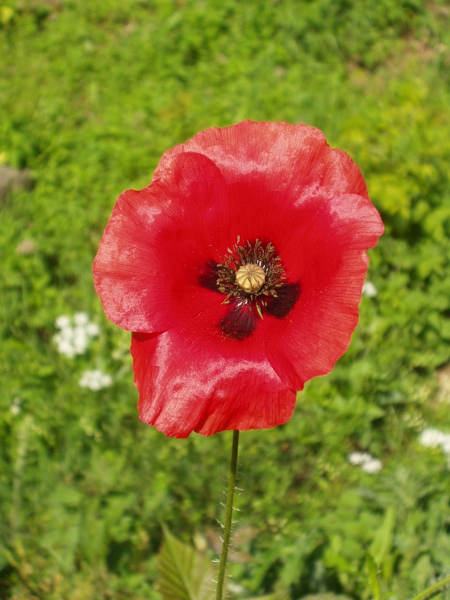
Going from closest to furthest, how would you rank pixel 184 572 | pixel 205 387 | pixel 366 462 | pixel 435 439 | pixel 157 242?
pixel 205 387, pixel 157 242, pixel 184 572, pixel 435 439, pixel 366 462

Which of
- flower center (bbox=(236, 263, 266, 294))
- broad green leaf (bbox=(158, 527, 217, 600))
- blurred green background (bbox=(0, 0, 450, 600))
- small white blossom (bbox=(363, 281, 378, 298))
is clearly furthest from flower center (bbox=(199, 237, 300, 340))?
small white blossom (bbox=(363, 281, 378, 298))

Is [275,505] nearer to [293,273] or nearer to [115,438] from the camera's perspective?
[115,438]

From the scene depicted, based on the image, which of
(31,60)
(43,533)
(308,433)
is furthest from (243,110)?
(43,533)

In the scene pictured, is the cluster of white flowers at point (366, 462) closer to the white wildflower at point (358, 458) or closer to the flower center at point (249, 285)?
the white wildflower at point (358, 458)

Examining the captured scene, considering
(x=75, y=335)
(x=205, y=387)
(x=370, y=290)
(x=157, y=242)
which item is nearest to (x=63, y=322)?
(x=75, y=335)

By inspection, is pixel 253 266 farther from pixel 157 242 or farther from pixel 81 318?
pixel 81 318

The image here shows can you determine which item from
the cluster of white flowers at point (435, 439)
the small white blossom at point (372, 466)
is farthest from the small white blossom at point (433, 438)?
the small white blossom at point (372, 466)
